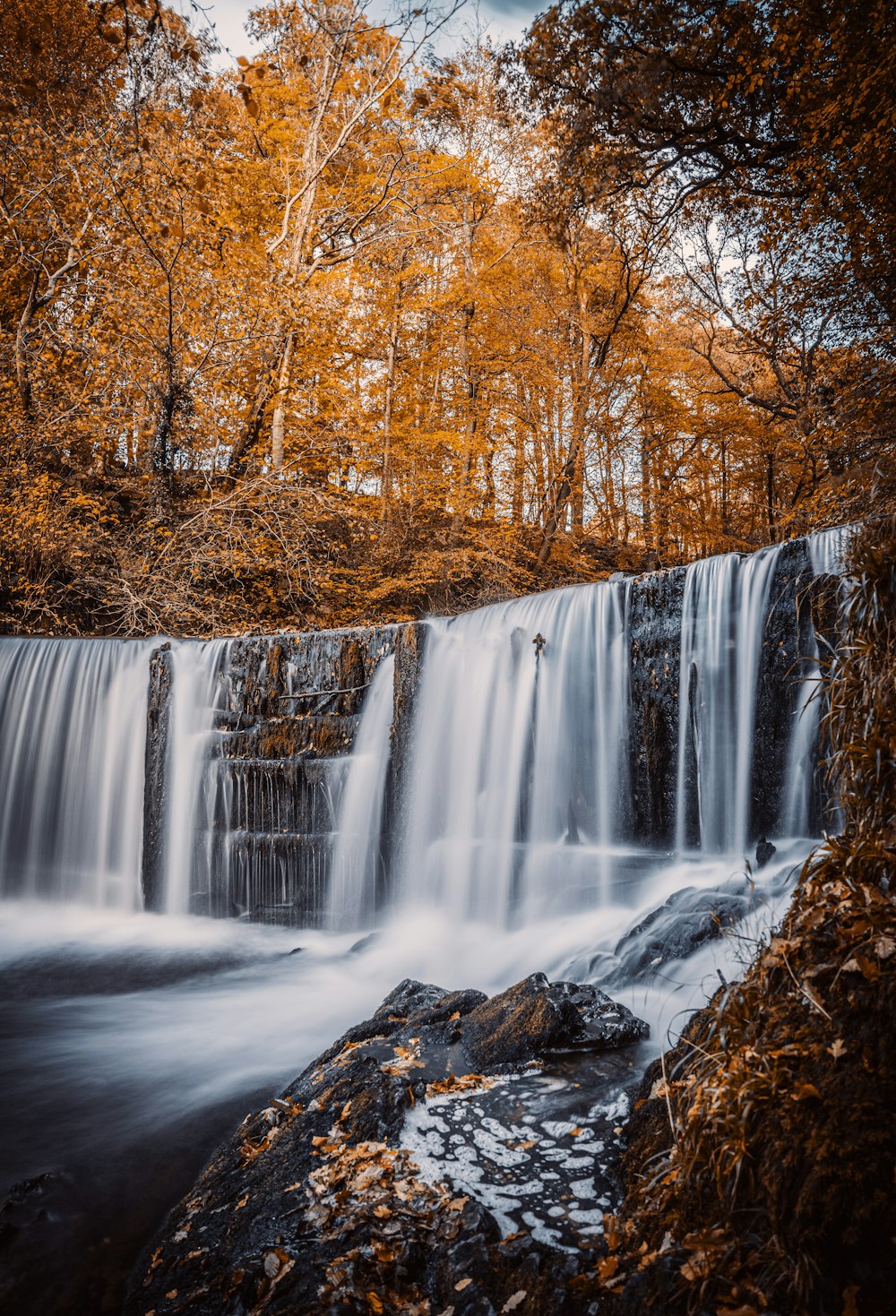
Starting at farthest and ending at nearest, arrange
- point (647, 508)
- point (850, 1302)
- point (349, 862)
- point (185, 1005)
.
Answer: point (647, 508), point (349, 862), point (185, 1005), point (850, 1302)

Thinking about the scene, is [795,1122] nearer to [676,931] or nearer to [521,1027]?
[521,1027]

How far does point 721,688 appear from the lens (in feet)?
21.7

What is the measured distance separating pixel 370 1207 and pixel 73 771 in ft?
28.9

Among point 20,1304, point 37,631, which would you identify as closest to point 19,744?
point 37,631

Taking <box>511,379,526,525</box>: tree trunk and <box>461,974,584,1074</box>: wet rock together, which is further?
<box>511,379,526,525</box>: tree trunk

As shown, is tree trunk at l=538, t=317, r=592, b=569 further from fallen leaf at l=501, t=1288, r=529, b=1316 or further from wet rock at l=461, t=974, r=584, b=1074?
fallen leaf at l=501, t=1288, r=529, b=1316

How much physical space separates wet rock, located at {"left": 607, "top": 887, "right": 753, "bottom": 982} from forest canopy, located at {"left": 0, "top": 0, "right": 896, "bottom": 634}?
2866 millimetres

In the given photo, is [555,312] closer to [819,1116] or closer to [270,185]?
[270,185]

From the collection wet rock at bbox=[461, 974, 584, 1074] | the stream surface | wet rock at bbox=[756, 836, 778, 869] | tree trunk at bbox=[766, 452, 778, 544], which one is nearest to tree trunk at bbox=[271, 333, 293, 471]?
the stream surface

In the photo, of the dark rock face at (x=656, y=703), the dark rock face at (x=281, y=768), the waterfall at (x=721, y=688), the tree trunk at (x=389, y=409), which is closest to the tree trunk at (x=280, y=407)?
the tree trunk at (x=389, y=409)

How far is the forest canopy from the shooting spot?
7.17 metres

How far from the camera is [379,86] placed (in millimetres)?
12250

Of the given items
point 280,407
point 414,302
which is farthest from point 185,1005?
point 414,302

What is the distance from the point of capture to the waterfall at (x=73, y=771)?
9406 mm
